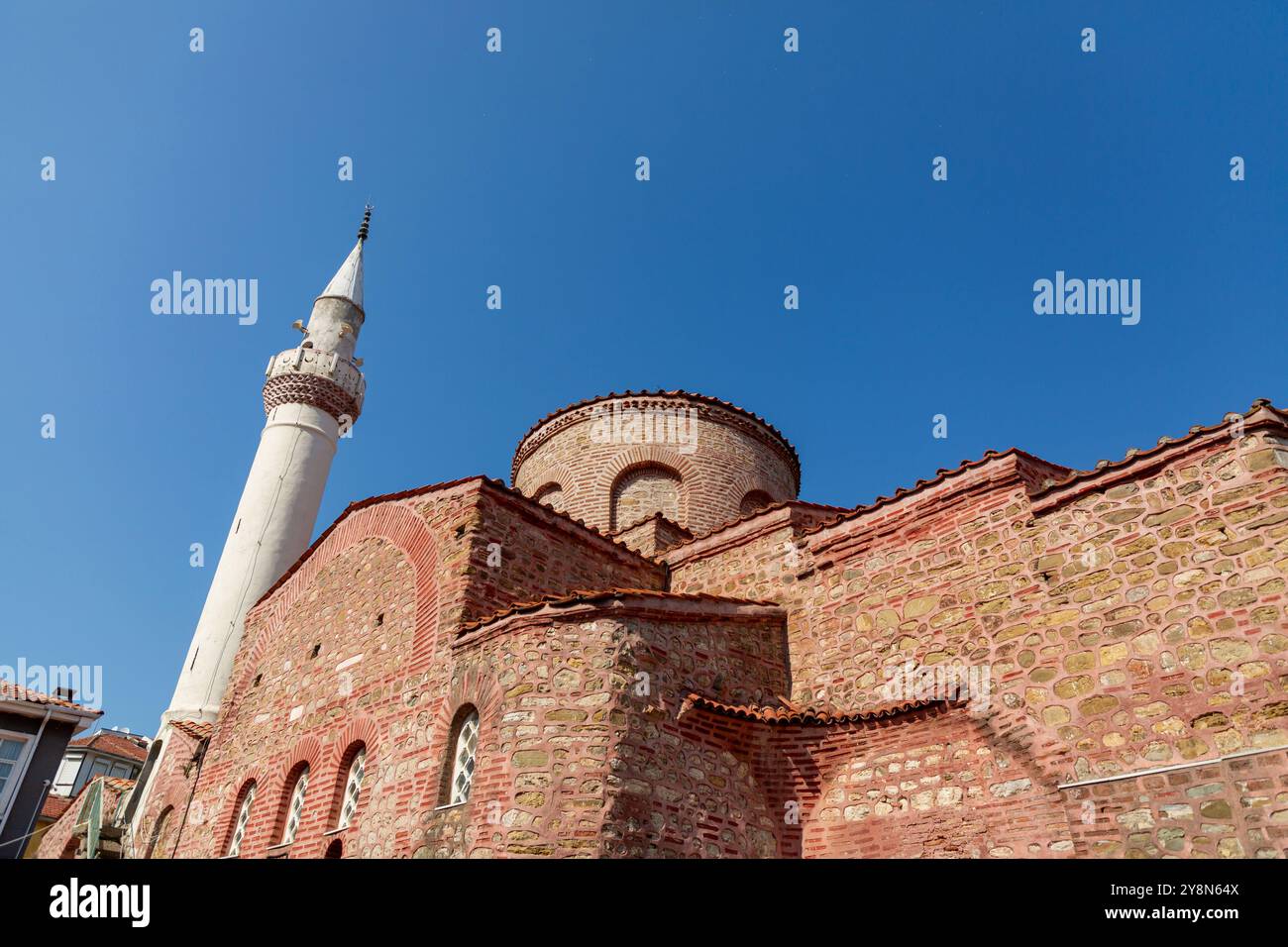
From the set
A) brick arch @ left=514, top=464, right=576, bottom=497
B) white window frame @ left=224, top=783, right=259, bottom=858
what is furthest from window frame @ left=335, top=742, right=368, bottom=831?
brick arch @ left=514, top=464, right=576, bottom=497

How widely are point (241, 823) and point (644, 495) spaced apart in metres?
8.11

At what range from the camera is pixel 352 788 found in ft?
30.0

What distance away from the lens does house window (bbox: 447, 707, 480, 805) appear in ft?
24.9

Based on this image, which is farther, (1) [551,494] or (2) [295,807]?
(1) [551,494]

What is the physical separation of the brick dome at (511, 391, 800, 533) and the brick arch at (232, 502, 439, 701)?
4644 mm

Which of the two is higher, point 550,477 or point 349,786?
point 550,477

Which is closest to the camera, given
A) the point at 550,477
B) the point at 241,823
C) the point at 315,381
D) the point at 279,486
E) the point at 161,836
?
the point at 241,823

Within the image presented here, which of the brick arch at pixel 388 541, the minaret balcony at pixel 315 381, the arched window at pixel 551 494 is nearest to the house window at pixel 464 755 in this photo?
the brick arch at pixel 388 541

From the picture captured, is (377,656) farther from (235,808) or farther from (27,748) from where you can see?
(27,748)

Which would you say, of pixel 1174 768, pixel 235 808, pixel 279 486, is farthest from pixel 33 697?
pixel 1174 768

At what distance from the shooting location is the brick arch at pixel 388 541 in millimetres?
9208

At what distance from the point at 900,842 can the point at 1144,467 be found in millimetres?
3709
